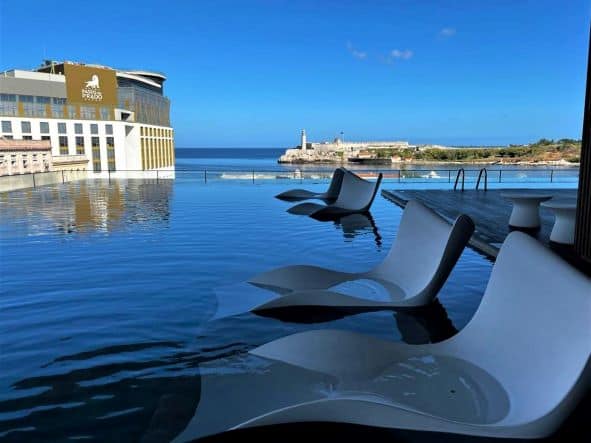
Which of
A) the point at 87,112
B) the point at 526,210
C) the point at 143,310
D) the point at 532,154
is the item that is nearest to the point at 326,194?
the point at 526,210

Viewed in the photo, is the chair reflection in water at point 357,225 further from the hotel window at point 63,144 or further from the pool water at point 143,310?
the hotel window at point 63,144

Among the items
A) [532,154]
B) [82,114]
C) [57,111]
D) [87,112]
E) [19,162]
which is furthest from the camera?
[87,112]

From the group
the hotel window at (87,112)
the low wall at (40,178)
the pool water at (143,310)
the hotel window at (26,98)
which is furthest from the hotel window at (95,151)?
the pool water at (143,310)

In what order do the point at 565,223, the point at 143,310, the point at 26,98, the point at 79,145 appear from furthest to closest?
the point at 79,145
the point at 26,98
the point at 565,223
the point at 143,310

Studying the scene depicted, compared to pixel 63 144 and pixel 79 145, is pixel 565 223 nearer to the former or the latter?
pixel 63 144

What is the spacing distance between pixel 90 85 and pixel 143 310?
206ft

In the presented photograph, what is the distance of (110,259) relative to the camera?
5.09 metres

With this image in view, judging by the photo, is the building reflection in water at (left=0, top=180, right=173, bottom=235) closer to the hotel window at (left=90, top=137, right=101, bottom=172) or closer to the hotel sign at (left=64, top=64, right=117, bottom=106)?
the hotel window at (left=90, top=137, right=101, bottom=172)

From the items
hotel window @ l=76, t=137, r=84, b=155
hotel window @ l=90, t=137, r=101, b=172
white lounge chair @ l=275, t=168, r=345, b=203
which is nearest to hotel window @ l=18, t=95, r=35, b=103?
hotel window @ l=76, t=137, r=84, b=155

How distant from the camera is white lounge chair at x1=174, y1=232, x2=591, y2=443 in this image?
1701mm

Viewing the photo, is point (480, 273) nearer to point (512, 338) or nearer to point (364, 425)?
point (512, 338)

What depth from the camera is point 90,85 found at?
58781 mm

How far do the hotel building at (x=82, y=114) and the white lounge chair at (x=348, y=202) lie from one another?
42.2 meters

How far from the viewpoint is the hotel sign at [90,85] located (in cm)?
5719
